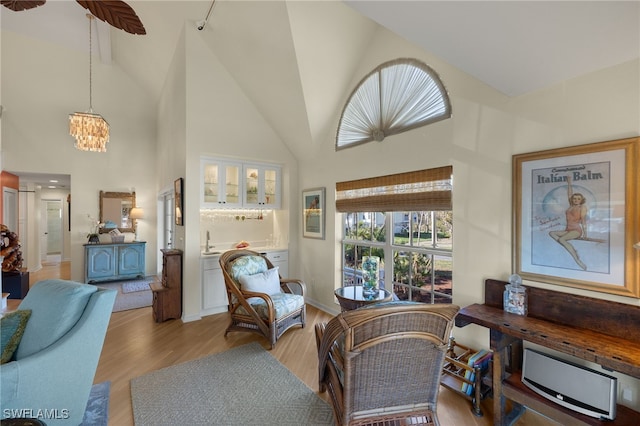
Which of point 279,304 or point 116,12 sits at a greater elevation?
point 116,12

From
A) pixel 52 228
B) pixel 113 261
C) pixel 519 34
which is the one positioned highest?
pixel 519 34

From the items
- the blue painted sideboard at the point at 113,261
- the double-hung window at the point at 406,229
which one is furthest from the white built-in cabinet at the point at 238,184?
the blue painted sideboard at the point at 113,261

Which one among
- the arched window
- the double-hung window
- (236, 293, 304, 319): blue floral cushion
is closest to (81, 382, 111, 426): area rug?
(236, 293, 304, 319): blue floral cushion

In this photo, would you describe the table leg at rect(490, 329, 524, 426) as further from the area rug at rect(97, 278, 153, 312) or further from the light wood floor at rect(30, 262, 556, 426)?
the area rug at rect(97, 278, 153, 312)

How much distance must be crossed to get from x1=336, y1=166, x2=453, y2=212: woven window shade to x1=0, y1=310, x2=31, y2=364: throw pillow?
3149 millimetres

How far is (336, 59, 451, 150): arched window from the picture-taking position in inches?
113

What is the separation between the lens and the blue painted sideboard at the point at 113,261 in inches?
233

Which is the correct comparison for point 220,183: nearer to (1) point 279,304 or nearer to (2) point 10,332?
(1) point 279,304

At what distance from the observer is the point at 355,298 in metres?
2.71

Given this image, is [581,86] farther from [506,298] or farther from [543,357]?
[543,357]

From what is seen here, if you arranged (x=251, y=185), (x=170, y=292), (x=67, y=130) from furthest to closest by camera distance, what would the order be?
(x=67, y=130) → (x=251, y=185) → (x=170, y=292)

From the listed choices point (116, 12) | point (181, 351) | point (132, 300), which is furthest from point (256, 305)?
point (132, 300)

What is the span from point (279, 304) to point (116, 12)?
2.86 m

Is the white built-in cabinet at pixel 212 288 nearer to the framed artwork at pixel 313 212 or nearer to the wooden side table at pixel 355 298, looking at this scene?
the framed artwork at pixel 313 212
